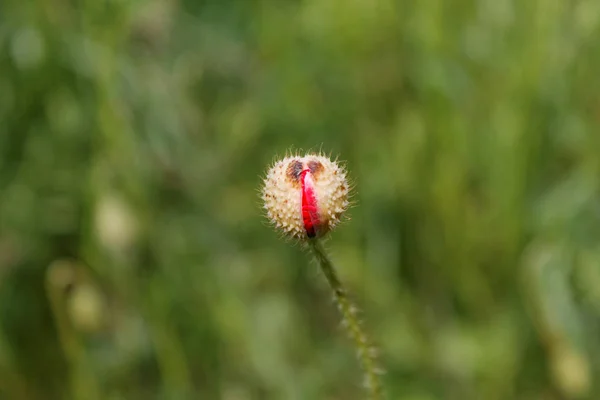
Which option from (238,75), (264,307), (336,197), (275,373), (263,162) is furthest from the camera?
(238,75)

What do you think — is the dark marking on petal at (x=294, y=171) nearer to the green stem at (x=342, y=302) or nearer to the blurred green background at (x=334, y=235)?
the green stem at (x=342, y=302)

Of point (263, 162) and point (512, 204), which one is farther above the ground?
point (263, 162)

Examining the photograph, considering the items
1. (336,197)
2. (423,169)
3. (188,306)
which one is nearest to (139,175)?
(188,306)

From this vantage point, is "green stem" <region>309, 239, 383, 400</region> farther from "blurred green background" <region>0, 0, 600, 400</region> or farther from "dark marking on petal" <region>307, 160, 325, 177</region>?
"blurred green background" <region>0, 0, 600, 400</region>

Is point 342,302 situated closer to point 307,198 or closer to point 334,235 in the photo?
point 307,198

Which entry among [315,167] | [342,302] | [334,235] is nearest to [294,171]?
[315,167]

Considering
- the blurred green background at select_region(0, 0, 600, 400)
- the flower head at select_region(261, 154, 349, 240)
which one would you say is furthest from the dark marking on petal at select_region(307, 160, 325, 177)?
the blurred green background at select_region(0, 0, 600, 400)

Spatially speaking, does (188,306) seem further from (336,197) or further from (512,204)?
(336,197)
